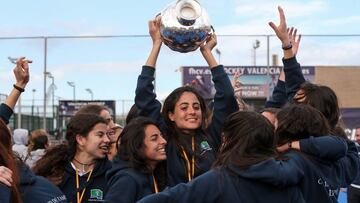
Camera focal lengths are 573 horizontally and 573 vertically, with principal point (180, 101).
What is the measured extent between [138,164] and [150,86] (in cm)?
61

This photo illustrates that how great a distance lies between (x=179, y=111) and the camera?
12.9 feet

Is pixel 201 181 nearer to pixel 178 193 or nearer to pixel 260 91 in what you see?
pixel 178 193

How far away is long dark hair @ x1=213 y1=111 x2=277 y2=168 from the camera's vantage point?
2.72 meters

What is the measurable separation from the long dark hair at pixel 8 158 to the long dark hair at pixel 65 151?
1.46 metres

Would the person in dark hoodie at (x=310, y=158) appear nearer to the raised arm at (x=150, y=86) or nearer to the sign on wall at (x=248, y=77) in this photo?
the raised arm at (x=150, y=86)

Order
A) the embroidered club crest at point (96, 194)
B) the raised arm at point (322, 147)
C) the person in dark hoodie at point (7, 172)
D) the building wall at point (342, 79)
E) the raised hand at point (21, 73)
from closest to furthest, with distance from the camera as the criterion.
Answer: the person in dark hoodie at point (7, 172)
the raised arm at point (322, 147)
the raised hand at point (21, 73)
the embroidered club crest at point (96, 194)
the building wall at point (342, 79)

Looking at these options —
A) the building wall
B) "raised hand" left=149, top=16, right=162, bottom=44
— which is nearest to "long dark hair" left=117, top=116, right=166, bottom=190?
"raised hand" left=149, top=16, right=162, bottom=44

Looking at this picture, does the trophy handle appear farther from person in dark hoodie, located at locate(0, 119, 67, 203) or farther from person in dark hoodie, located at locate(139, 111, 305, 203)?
person in dark hoodie, located at locate(0, 119, 67, 203)

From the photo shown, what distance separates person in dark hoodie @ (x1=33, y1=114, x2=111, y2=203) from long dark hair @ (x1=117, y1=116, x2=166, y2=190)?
0.65m

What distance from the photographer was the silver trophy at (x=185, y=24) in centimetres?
378

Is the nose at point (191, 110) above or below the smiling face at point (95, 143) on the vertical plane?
above

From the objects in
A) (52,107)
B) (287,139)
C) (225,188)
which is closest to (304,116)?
(287,139)

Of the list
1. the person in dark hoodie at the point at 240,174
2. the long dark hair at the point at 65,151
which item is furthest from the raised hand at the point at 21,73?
the person in dark hoodie at the point at 240,174

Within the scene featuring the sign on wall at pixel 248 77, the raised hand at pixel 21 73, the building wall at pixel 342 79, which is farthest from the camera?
the building wall at pixel 342 79
